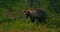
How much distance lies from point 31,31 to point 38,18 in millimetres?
1965

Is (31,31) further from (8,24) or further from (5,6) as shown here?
(5,6)

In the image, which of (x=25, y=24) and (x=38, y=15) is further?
(x=38, y=15)

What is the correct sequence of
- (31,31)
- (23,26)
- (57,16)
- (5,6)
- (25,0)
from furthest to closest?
(25,0) → (5,6) → (57,16) → (23,26) → (31,31)

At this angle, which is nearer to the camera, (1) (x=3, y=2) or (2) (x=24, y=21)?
(2) (x=24, y=21)

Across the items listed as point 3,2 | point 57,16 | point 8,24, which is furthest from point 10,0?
point 8,24

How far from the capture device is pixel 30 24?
8.45 meters

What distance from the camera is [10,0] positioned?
13.4m

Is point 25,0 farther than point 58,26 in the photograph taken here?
Yes

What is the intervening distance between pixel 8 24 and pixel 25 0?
501cm

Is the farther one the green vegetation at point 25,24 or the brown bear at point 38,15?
the brown bear at point 38,15

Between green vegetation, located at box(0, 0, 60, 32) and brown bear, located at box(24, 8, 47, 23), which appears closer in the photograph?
green vegetation, located at box(0, 0, 60, 32)

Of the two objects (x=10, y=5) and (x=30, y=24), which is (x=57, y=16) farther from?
(x=10, y=5)

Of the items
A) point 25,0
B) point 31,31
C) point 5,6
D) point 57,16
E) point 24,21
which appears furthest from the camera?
point 25,0

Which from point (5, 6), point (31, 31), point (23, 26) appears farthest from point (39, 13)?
point (5, 6)
